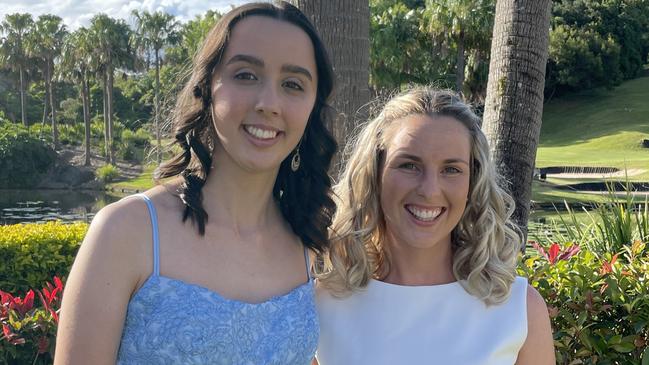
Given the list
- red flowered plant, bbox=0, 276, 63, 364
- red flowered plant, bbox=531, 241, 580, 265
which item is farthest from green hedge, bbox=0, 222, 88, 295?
red flowered plant, bbox=531, 241, 580, 265

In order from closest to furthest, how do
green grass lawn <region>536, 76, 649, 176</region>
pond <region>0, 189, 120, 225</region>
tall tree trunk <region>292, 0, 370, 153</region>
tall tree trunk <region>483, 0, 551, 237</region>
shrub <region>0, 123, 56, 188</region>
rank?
tall tree trunk <region>292, 0, 370, 153</region> < tall tree trunk <region>483, 0, 551, 237</region> < pond <region>0, 189, 120, 225</region> < green grass lawn <region>536, 76, 649, 176</region> < shrub <region>0, 123, 56, 188</region>

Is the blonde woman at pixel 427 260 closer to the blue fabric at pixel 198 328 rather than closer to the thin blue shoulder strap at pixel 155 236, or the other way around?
the blue fabric at pixel 198 328

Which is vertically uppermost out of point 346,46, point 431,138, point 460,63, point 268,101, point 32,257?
point 346,46

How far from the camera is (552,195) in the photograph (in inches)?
883

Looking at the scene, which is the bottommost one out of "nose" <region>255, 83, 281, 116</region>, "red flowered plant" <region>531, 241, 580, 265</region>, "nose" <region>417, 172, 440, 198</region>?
"red flowered plant" <region>531, 241, 580, 265</region>

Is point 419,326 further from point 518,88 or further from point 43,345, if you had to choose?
point 518,88

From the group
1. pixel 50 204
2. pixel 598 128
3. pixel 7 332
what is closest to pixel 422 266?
pixel 7 332

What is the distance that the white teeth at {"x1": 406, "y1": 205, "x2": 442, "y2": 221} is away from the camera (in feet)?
7.76

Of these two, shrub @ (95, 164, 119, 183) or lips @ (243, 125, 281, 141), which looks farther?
shrub @ (95, 164, 119, 183)

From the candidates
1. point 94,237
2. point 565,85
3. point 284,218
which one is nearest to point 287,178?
point 284,218

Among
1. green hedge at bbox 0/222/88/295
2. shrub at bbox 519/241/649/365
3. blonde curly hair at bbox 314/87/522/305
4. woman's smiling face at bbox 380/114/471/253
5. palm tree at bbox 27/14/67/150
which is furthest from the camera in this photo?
palm tree at bbox 27/14/67/150

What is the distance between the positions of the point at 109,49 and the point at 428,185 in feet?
156

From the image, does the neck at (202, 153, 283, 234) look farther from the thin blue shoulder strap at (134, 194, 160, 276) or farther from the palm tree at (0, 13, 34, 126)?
the palm tree at (0, 13, 34, 126)

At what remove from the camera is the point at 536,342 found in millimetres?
2287
